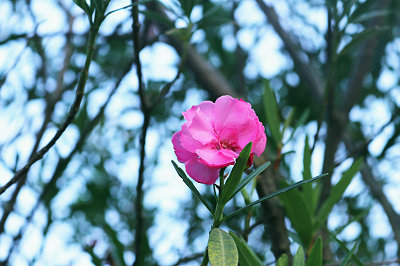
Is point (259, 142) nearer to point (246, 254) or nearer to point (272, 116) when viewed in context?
point (246, 254)

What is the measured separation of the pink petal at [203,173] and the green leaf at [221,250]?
8 cm

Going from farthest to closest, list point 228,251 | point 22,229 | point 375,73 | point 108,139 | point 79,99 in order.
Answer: point 108,139, point 375,73, point 22,229, point 79,99, point 228,251

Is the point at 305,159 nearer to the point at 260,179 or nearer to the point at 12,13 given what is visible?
the point at 260,179

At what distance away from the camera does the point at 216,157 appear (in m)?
0.56

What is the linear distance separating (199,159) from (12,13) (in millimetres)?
1192

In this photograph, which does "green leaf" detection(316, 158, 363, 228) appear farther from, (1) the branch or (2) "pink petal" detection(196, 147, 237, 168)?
(1) the branch

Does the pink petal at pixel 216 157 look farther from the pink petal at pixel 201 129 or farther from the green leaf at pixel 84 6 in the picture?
the green leaf at pixel 84 6

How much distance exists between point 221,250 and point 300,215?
15.8 inches

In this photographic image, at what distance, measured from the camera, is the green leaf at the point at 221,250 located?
496 millimetres

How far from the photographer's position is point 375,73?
1625mm

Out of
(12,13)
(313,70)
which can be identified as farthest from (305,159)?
(12,13)

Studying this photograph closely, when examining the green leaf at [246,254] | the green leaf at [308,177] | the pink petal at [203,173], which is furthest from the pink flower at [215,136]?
the green leaf at [308,177]

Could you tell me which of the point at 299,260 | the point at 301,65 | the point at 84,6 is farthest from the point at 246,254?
the point at 301,65

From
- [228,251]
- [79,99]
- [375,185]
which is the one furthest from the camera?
[375,185]
